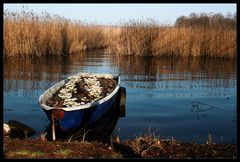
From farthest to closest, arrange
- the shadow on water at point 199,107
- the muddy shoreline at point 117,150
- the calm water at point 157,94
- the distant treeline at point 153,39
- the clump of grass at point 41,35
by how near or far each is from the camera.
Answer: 1. the distant treeline at point 153,39
2. the clump of grass at point 41,35
3. the shadow on water at point 199,107
4. the calm water at point 157,94
5. the muddy shoreline at point 117,150

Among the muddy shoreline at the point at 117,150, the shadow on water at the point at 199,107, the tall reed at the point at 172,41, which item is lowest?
the shadow on water at the point at 199,107

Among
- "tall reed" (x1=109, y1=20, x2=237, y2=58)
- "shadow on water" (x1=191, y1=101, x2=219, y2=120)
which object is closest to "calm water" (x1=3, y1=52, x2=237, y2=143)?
"shadow on water" (x1=191, y1=101, x2=219, y2=120)

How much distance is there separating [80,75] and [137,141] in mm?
5871

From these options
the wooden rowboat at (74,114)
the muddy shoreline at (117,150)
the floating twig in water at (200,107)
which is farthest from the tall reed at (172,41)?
the muddy shoreline at (117,150)

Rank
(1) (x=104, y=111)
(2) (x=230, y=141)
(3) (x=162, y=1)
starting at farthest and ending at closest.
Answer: (1) (x=104, y=111), (2) (x=230, y=141), (3) (x=162, y=1)

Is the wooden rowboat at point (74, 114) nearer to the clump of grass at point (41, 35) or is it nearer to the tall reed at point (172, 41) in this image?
the clump of grass at point (41, 35)

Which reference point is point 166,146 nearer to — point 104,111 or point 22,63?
point 104,111

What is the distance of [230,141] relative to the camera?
25.3 feet

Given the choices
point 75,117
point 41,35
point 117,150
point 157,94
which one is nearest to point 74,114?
point 75,117

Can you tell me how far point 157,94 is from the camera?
1227cm

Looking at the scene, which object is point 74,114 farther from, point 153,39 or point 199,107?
point 153,39

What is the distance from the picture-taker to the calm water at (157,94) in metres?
8.45

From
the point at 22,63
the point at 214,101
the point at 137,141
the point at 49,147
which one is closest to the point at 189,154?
the point at 137,141

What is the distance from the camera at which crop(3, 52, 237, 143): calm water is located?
8.45 m
